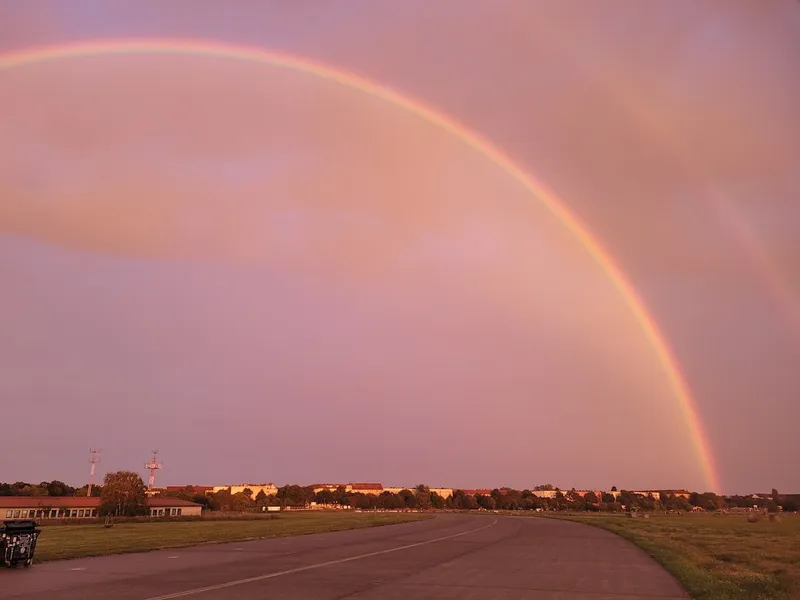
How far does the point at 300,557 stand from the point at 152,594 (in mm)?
13871

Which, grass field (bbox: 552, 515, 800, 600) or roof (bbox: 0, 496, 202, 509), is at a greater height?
roof (bbox: 0, 496, 202, 509)

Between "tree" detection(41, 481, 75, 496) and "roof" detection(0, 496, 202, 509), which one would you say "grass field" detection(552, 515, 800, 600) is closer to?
"roof" detection(0, 496, 202, 509)

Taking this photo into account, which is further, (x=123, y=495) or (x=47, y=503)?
(x=47, y=503)

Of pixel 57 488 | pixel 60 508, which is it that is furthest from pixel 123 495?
pixel 57 488

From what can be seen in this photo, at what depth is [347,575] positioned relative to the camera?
896 inches

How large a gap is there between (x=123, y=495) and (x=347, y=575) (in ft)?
282

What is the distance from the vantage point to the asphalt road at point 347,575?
17703mm

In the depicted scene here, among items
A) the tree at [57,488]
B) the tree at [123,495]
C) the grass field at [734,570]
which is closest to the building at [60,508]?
the tree at [123,495]

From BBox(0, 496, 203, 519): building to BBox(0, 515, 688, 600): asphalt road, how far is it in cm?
6997

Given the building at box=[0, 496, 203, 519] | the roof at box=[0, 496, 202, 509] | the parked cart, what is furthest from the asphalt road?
the roof at box=[0, 496, 202, 509]

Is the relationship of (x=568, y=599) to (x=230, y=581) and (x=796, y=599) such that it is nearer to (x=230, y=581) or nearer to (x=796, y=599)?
(x=796, y=599)

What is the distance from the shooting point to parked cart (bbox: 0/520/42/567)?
2266 centimetres

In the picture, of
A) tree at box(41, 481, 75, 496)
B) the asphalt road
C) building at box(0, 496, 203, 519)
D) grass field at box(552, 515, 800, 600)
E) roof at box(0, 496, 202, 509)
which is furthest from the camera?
tree at box(41, 481, 75, 496)

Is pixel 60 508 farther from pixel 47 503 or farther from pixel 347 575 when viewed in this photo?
pixel 347 575
